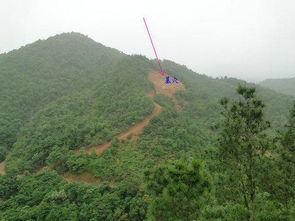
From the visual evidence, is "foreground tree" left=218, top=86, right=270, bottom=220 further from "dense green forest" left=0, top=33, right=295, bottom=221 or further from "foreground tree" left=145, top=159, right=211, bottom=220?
"foreground tree" left=145, top=159, right=211, bottom=220

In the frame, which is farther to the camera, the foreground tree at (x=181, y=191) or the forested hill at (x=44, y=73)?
the forested hill at (x=44, y=73)

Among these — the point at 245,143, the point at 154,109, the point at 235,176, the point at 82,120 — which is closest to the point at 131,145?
the point at 154,109

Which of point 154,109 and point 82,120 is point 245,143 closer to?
Result: point 154,109

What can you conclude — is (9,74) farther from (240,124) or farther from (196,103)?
(240,124)

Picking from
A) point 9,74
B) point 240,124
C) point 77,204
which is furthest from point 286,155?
point 9,74

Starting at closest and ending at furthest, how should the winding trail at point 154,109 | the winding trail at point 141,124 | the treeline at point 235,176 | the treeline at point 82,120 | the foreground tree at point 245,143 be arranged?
the treeline at point 235,176 → the foreground tree at point 245,143 → the winding trail at point 141,124 → the winding trail at point 154,109 → the treeline at point 82,120

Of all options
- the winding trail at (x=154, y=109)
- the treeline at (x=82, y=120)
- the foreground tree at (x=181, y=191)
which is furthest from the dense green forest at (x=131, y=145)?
the winding trail at (x=154, y=109)

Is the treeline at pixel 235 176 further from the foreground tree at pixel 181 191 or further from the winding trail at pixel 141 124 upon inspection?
the winding trail at pixel 141 124
